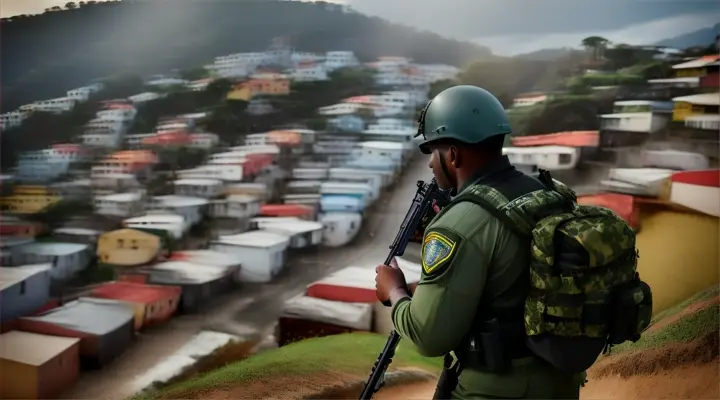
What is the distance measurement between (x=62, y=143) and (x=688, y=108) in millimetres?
2587

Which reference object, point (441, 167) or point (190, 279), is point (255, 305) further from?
point (441, 167)

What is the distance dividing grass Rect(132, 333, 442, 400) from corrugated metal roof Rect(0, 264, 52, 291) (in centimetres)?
61

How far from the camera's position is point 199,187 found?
2.50 meters

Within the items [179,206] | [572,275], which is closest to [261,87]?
[179,206]

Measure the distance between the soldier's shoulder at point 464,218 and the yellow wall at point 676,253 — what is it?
187 cm

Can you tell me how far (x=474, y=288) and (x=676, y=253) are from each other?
2020 mm

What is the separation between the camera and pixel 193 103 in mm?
2500

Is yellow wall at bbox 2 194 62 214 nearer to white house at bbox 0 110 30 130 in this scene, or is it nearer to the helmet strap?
white house at bbox 0 110 30 130

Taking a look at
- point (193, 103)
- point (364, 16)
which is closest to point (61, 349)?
point (193, 103)

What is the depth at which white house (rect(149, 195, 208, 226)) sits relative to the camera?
2.48 meters

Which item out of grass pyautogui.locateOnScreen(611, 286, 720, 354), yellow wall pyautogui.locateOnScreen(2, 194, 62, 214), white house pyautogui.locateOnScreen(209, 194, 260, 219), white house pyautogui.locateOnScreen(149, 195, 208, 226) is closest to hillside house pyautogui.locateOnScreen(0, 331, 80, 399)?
yellow wall pyautogui.locateOnScreen(2, 194, 62, 214)

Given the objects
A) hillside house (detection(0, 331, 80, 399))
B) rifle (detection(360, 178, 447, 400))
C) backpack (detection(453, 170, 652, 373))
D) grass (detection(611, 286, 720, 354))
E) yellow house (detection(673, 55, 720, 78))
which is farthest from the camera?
yellow house (detection(673, 55, 720, 78))

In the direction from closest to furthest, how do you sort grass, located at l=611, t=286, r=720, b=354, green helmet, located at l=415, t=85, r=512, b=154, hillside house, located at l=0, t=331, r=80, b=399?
1. green helmet, located at l=415, t=85, r=512, b=154
2. hillside house, located at l=0, t=331, r=80, b=399
3. grass, located at l=611, t=286, r=720, b=354

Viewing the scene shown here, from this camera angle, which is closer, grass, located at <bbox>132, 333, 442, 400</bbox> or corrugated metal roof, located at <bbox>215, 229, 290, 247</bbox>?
grass, located at <bbox>132, 333, 442, 400</bbox>
